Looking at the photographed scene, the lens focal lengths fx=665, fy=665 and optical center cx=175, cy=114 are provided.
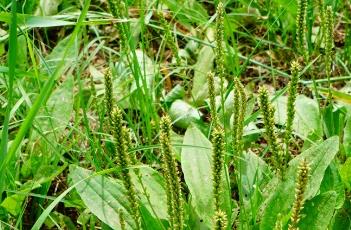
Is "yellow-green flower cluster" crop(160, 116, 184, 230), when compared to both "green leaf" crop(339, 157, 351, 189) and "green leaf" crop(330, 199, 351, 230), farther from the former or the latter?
→ "green leaf" crop(339, 157, 351, 189)

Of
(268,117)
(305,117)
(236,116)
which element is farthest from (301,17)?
(305,117)

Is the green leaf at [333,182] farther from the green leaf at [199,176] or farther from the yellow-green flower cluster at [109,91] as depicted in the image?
the yellow-green flower cluster at [109,91]

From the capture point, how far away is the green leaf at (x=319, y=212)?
1.88 meters

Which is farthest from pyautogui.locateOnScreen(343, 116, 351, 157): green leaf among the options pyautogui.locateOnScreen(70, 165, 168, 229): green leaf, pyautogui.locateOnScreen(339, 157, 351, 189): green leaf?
pyautogui.locateOnScreen(70, 165, 168, 229): green leaf

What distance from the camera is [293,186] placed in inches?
78.2

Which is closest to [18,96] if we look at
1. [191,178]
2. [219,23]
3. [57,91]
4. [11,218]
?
[57,91]

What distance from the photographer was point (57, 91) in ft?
9.12

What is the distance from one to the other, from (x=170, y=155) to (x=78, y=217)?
106 centimetres

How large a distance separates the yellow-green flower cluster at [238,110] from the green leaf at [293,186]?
29 cm

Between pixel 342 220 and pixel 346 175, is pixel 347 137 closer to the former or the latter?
pixel 346 175

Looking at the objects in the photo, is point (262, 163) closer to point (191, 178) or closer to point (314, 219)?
point (191, 178)

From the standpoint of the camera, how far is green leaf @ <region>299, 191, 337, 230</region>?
1875 millimetres

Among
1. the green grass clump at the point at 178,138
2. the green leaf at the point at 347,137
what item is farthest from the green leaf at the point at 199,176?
the green leaf at the point at 347,137

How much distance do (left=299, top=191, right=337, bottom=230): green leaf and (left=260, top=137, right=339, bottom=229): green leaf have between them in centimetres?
4
